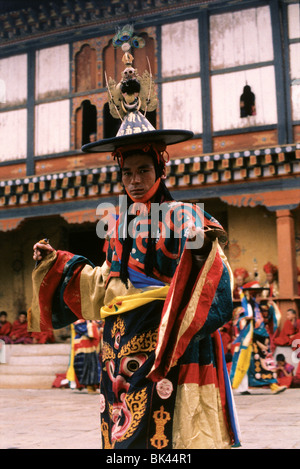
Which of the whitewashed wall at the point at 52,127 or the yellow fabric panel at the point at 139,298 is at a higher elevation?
the whitewashed wall at the point at 52,127

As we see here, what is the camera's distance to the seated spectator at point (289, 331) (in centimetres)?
1125

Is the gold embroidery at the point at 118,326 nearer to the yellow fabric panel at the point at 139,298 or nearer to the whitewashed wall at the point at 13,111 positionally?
the yellow fabric panel at the point at 139,298

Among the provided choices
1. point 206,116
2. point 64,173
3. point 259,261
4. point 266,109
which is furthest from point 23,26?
point 259,261

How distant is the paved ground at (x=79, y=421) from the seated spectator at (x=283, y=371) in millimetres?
446

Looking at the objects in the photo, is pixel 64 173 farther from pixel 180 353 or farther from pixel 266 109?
pixel 180 353

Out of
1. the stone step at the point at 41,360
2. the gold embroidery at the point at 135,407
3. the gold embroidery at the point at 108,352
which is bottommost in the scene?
the stone step at the point at 41,360

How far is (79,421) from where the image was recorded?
6430mm

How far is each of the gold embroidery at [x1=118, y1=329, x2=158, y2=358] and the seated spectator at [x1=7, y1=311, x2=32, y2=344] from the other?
37.2 ft

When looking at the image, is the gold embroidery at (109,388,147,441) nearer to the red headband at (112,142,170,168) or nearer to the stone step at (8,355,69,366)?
the red headband at (112,142,170,168)

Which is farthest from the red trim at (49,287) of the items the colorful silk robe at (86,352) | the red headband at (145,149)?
the colorful silk robe at (86,352)

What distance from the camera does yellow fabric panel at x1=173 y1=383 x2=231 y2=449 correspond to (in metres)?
2.60

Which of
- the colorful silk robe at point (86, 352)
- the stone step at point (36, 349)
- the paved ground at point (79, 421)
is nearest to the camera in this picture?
the paved ground at point (79, 421)

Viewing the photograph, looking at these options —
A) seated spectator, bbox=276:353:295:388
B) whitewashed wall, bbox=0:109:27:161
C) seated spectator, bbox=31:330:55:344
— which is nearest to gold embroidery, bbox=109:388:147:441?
seated spectator, bbox=276:353:295:388

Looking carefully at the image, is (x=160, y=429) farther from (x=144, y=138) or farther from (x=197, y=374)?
(x=144, y=138)
